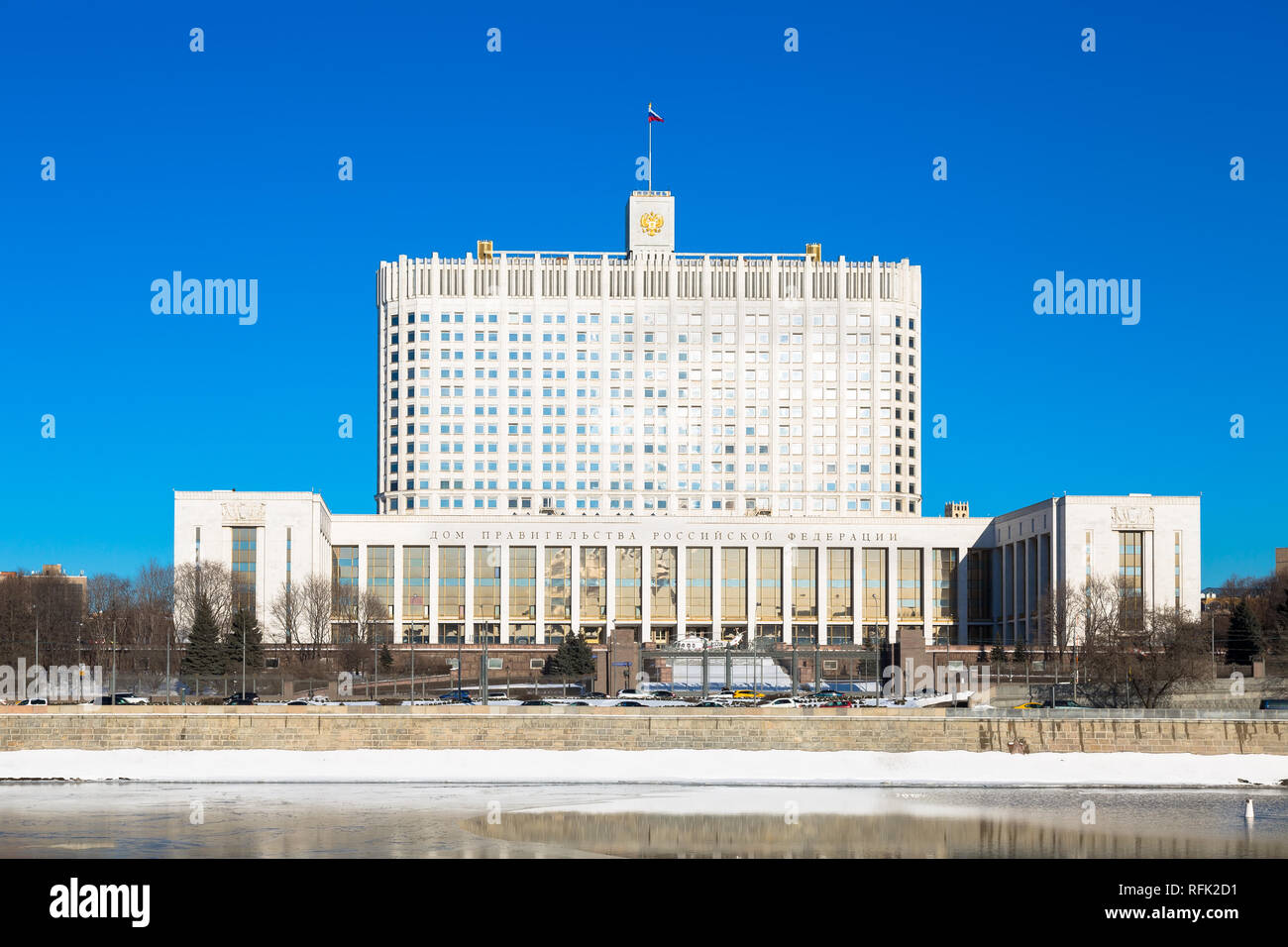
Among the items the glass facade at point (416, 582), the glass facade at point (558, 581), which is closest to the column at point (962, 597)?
the glass facade at point (558, 581)

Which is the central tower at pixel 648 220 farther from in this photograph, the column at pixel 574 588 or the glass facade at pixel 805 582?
the glass facade at pixel 805 582

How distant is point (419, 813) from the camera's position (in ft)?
157

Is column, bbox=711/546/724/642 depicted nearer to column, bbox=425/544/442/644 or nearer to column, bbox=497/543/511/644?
column, bbox=497/543/511/644

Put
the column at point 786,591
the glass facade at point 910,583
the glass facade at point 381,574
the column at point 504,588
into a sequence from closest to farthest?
the glass facade at point 381,574 < the column at point 504,588 < the column at point 786,591 < the glass facade at point 910,583

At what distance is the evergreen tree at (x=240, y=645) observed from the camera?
11086 cm

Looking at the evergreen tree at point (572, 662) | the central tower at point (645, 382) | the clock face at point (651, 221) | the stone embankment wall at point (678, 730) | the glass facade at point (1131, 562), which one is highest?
the clock face at point (651, 221)

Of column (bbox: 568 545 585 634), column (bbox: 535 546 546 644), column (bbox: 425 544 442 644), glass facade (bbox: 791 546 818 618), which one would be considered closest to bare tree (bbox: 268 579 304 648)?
column (bbox: 425 544 442 644)

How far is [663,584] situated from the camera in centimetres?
16488

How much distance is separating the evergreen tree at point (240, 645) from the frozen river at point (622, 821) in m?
52.9

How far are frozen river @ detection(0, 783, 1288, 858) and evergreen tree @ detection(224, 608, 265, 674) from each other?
5290 cm

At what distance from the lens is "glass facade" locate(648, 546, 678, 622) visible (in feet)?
540

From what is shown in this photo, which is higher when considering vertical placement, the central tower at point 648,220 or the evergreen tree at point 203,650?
the central tower at point 648,220

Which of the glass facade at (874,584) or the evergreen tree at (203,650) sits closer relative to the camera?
the evergreen tree at (203,650)
